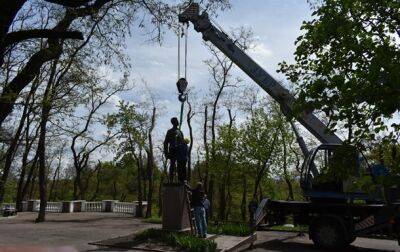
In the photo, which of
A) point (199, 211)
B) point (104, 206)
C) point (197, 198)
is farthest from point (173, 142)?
point (104, 206)

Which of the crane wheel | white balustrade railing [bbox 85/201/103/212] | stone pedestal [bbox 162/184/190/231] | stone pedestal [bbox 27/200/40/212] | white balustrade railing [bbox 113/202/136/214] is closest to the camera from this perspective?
stone pedestal [bbox 162/184/190/231]

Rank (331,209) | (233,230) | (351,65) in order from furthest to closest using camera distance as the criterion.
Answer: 1. (233,230)
2. (331,209)
3. (351,65)

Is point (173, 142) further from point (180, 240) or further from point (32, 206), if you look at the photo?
point (32, 206)

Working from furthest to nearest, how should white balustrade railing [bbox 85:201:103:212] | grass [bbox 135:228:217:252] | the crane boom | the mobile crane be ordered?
white balustrade railing [bbox 85:201:103:212] < the crane boom < the mobile crane < grass [bbox 135:228:217:252]

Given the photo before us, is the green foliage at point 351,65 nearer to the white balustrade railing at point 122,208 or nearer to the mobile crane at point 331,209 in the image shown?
the mobile crane at point 331,209

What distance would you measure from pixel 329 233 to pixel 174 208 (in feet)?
16.0

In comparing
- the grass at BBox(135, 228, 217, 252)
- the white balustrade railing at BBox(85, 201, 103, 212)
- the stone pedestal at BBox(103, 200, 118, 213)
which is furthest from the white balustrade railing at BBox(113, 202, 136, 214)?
the grass at BBox(135, 228, 217, 252)

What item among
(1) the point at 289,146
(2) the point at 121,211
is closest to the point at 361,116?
(2) the point at 121,211

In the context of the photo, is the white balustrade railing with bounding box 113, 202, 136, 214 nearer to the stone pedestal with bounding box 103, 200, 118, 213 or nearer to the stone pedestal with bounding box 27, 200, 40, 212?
the stone pedestal with bounding box 103, 200, 118, 213

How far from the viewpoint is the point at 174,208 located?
15.0 m

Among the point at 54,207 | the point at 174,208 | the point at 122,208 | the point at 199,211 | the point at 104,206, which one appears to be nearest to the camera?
the point at 199,211

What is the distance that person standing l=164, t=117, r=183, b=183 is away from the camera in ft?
52.4

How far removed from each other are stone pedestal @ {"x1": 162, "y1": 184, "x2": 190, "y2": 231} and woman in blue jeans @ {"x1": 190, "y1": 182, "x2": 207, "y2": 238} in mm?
357

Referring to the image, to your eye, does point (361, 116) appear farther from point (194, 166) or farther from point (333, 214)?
point (194, 166)
